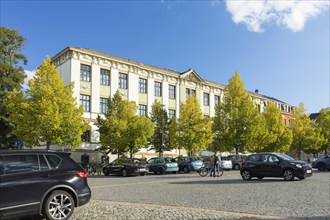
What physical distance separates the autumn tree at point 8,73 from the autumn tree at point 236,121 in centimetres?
2249

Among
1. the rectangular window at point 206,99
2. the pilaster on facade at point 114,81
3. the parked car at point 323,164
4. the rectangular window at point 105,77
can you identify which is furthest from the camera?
the rectangular window at point 206,99

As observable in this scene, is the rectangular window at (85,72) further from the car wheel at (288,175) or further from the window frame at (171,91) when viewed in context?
the car wheel at (288,175)

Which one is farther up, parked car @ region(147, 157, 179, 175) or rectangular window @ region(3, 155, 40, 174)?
rectangular window @ region(3, 155, 40, 174)

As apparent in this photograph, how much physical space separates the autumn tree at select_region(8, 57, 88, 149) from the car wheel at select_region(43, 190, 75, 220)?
2045 cm

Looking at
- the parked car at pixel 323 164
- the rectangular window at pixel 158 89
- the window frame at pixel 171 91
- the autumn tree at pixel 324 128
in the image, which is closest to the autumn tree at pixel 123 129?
the rectangular window at pixel 158 89

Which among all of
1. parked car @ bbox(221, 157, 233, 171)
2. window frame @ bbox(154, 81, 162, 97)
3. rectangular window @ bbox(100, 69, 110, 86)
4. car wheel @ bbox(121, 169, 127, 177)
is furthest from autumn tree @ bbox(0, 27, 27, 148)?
parked car @ bbox(221, 157, 233, 171)

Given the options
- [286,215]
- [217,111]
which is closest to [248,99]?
[217,111]

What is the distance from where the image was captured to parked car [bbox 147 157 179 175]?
29047mm

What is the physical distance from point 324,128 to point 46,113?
49458mm

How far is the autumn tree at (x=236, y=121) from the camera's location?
134 ft

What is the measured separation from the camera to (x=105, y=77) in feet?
136

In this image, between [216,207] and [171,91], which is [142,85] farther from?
[216,207]

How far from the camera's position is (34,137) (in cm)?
2856

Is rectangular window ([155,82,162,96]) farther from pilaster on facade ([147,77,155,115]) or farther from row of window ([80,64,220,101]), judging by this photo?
pilaster on facade ([147,77,155,115])
